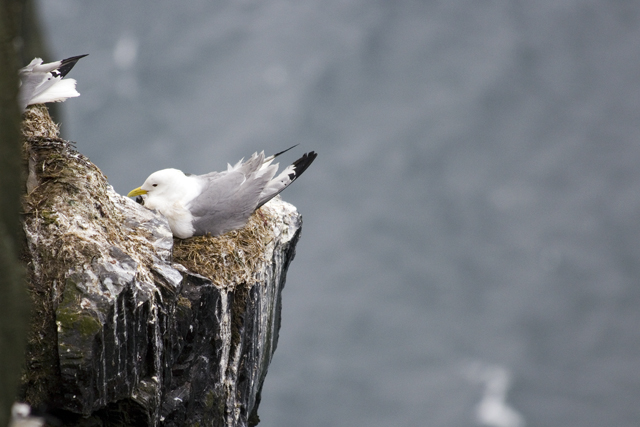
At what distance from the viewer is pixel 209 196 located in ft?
23.8

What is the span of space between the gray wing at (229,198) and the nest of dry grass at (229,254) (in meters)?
0.12

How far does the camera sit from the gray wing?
7.05 meters

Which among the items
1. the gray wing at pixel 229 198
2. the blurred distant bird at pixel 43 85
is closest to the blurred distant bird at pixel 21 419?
the blurred distant bird at pixel 43 85

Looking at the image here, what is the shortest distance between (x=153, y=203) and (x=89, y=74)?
75808 mm

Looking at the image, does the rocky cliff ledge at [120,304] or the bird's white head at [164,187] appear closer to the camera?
the rocky cliff ledge at [120,304]

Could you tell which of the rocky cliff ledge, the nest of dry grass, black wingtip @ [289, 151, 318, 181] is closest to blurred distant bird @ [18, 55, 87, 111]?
the rocky cliff ledge

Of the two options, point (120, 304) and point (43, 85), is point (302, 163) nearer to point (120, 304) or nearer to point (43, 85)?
point (43, 85)

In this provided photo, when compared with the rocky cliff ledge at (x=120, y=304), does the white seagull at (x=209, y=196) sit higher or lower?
higher

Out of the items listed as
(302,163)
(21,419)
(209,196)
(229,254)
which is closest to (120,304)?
(21,419)

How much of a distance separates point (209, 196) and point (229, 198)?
195 millimetres

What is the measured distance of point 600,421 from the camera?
59125 mm

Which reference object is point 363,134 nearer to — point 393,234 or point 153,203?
point 393,234

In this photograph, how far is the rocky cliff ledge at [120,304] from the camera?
15.8 feet

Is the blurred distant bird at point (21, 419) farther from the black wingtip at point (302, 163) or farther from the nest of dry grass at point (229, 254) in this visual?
the black wingtip at point (302, 163)
